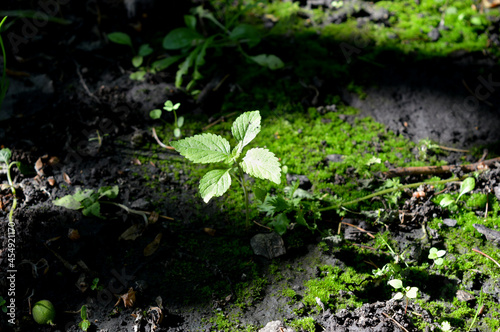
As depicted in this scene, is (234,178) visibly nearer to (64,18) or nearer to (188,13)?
(188,13)

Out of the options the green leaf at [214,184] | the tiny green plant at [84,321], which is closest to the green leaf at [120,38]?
the green leaf at [214,184]

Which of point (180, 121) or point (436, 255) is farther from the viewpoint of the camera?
point (180, 121)

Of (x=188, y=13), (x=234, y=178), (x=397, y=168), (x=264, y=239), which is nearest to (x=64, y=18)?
(x=188, y=13)

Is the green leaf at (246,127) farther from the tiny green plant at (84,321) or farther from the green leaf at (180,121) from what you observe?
the tiny green plant at (84,321)

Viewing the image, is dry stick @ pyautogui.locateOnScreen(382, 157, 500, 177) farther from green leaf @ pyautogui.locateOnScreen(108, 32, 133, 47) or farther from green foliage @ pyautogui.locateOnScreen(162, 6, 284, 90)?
green leaf @ pyautogui.locateOnScreen(108, 32, 133, 47)

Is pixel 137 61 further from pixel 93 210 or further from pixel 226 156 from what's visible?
pixel 226 156

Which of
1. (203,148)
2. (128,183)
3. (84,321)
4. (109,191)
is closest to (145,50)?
(128,183)

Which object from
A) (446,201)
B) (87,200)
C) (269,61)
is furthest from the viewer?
(269,61)
